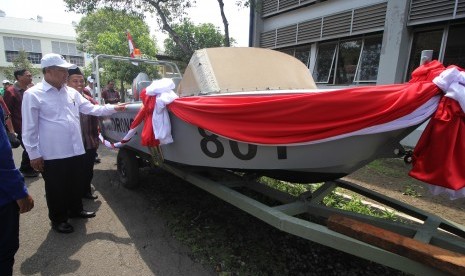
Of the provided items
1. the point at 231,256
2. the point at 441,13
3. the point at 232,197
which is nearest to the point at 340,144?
the point at 232,197

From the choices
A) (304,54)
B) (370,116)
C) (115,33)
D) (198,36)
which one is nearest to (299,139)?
(370,116)

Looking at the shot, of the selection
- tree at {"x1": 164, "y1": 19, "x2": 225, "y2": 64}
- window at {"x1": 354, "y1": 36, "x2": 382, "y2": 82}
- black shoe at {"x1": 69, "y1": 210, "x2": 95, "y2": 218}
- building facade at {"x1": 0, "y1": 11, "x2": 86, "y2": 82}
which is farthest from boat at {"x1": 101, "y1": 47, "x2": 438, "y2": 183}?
building facade at {"x1": 0, "y1": 11, "x2": 86, "y2": 82}

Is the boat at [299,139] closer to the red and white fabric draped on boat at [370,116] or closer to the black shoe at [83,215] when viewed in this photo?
the red and white fabric draped on boat at [370,116]

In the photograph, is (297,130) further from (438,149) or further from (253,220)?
(253,220)

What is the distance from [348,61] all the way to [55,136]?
27.8ft

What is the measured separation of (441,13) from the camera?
6648 millimetres

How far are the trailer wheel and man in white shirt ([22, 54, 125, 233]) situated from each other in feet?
3.50

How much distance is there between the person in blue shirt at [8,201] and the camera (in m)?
1.75

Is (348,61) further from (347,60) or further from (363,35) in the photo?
(363,35)


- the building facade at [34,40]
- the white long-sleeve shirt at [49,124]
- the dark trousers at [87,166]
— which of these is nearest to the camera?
the white long-sleeve shirt at [49,124]

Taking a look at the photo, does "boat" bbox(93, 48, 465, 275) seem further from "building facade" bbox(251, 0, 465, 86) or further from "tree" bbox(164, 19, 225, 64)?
"tree" bbox(164, 19, 225, 64)

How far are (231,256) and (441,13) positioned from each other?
711 centimetres

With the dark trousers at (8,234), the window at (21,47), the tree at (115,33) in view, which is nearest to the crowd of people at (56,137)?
the dark trousers at (8,234)

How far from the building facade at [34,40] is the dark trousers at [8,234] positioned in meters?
42.0
